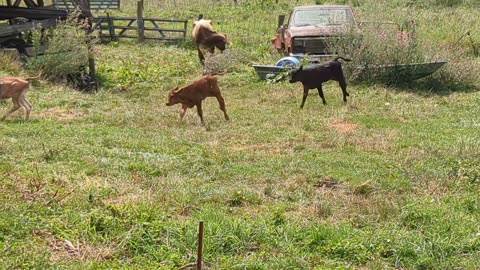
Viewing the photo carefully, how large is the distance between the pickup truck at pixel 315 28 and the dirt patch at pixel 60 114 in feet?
19.1

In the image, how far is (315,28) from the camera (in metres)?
14.2

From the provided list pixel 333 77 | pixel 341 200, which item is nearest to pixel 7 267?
pixel 341 200

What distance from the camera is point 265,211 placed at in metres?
5.53

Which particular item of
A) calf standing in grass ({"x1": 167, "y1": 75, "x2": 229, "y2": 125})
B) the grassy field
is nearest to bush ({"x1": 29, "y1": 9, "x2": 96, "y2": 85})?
the grassy field

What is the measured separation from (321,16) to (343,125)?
5865 millimetres

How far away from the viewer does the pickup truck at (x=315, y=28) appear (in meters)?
13.9

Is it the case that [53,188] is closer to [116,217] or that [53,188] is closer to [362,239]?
[116,217]

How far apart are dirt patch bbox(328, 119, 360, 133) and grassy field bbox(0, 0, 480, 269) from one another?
0.03m

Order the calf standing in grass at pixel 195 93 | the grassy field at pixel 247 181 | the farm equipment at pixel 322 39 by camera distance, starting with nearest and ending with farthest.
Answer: the grassy field at pixel 247 181
the calf standing in grass at pixel 195 93
the farm equipment at pixel 322 39

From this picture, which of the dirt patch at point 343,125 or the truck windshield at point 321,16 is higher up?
the truck windshield at point 321,16

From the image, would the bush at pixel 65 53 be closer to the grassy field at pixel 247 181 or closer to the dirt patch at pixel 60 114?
the grassy field at pixel 247 181

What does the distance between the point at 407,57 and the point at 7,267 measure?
35.5 feet

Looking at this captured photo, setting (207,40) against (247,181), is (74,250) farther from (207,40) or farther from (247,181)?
(207,40)

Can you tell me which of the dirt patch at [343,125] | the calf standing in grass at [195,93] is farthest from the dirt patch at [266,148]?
the calf standing in grass at [195,93]
